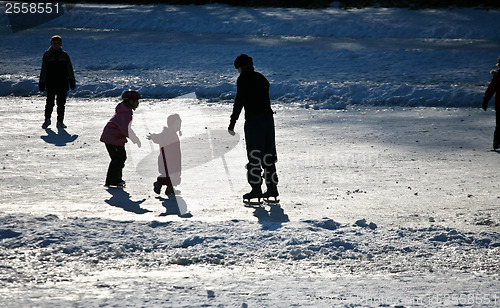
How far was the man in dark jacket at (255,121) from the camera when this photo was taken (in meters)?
6.46

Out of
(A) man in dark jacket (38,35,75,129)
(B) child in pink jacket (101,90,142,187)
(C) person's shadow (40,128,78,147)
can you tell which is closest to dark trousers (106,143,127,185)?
(B) child in pink jacket (101,90,142,187)

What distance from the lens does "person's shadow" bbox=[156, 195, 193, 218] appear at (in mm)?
6281

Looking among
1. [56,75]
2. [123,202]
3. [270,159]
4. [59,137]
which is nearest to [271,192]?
[270,159]

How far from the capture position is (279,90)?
47.6ft

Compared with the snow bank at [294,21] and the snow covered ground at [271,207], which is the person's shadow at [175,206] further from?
the snow bank at [294,21]

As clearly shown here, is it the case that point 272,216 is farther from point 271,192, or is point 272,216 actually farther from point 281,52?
point 281,52

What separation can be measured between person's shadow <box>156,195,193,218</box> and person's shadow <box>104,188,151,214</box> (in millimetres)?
254

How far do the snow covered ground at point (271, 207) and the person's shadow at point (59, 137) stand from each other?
2.0 inches

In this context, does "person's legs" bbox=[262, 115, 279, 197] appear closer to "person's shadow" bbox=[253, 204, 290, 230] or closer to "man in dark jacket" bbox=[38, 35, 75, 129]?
"person's shadow" bbox=[253, 204, 290, 230]

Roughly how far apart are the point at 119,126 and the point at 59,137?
3.21m

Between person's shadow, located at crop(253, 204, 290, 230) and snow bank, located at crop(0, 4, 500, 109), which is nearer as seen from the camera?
person's shadow, located at crop(253, 204, 290, 230)

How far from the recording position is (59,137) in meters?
10.1

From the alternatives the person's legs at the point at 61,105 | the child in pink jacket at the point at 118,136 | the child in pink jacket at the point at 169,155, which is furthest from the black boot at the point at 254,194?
the person's legs at the point at 61,105

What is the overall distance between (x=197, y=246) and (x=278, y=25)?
19.9 metres
